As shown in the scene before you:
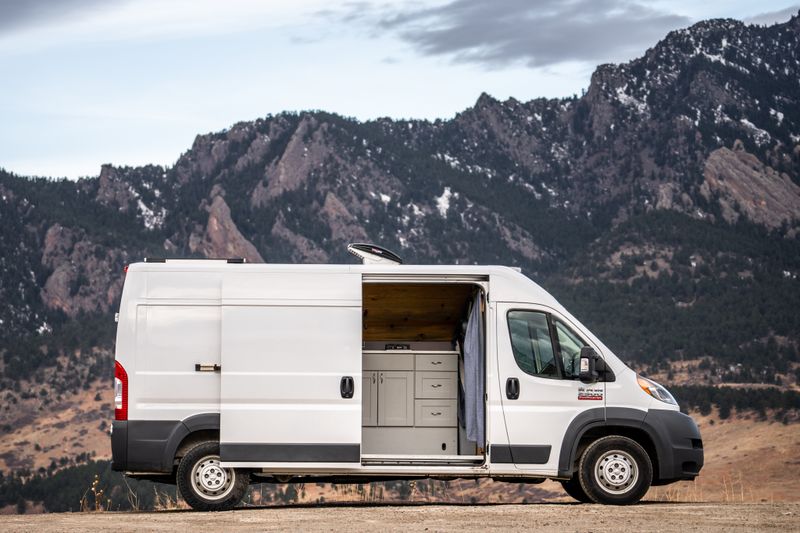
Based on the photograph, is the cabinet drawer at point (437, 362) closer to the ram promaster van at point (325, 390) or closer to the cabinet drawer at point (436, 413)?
the cabinet drawer at point (436, 413)

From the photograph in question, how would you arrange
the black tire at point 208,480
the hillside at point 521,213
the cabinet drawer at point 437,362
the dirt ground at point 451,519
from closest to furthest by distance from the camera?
the dirt ground at point 451,519 < the black tire at point 208,480 < the cabinet drawer at point 437,362 < the hillside at point 521,213

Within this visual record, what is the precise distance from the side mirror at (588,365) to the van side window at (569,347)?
0.14 metres

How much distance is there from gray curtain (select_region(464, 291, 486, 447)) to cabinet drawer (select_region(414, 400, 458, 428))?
895 millimetres

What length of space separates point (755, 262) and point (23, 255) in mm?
74013

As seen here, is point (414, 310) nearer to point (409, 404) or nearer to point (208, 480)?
point (409, 404)

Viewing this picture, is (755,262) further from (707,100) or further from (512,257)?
(707,100)

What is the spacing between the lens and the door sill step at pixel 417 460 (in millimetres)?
12477

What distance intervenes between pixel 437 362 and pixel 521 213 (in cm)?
13568

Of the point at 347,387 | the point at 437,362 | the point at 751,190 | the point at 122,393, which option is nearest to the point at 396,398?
the point at 437,362

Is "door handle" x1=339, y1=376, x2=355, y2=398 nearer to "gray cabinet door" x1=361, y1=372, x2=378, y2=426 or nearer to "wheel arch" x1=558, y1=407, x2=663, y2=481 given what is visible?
"gray cabinet door" x1=361, y1=372, x2=378, y2=426

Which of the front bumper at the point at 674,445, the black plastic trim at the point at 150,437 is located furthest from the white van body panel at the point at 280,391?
the front bumper at the point at 674,445

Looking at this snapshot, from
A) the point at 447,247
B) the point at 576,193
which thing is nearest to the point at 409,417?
the point at 447,247

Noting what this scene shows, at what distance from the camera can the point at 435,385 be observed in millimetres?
14172

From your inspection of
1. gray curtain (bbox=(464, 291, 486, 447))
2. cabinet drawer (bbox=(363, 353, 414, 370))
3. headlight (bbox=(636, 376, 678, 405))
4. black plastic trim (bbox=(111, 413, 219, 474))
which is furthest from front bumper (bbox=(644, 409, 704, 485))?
black plastic trim (bbox=(111, 413, 219, 474))
